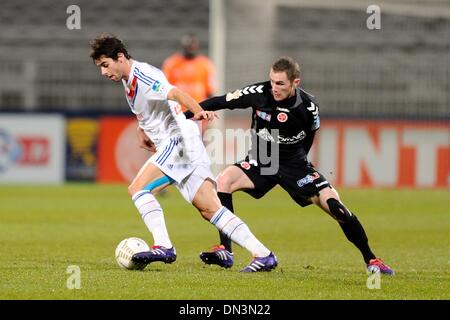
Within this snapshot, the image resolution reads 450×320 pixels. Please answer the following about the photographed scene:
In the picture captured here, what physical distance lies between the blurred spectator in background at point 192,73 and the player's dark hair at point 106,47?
8544 mm

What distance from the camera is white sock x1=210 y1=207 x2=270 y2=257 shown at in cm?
782

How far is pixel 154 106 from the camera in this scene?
8.02 m

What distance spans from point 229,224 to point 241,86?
12.7m

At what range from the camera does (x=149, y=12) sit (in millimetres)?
22500

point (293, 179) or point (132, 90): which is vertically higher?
point (132, 90)

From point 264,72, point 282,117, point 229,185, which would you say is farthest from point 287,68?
point 264,72

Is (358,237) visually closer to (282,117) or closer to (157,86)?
(282,117)

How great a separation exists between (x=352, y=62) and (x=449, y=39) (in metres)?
2.06

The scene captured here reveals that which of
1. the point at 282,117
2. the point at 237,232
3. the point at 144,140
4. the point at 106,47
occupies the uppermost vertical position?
the point at 106,47

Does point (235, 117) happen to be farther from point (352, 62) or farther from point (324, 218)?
point (324, 218)

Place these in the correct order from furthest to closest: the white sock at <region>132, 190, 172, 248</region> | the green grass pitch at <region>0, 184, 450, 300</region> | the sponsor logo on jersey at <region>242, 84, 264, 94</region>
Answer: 1. the sponsor logo on jersey at <region>242, 84, 264, 94</region>
2. the white sock at <region>132, 190, 172, 248</region>
3. the green grass pitch at <region>0, 184, 450, 300</region>

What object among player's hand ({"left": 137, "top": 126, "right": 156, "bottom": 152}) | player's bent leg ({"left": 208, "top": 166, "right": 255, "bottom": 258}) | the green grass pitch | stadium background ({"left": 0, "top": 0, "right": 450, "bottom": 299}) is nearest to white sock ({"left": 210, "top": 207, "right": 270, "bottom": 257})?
the green grass pitch

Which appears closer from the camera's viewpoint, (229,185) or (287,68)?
(287,68)

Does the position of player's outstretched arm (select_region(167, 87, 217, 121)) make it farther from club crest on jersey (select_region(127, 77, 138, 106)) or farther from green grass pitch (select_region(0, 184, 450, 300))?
green grass pitch (select_region(0, 184, 450, 300))
